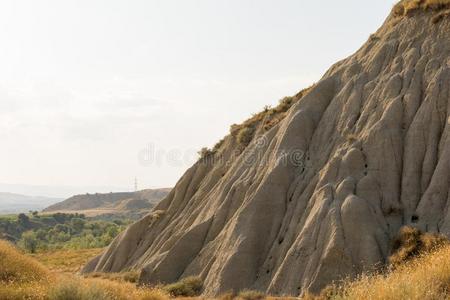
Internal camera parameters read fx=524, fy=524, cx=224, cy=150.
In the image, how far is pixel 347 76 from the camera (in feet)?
85.5

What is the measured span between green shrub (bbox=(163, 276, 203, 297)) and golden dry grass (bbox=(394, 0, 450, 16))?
1622 cm

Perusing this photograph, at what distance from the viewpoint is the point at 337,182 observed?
2119cm

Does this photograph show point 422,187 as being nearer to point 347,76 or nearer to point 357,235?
point 357,235

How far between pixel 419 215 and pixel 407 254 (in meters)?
2.07

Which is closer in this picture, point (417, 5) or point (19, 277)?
point (19, 277)

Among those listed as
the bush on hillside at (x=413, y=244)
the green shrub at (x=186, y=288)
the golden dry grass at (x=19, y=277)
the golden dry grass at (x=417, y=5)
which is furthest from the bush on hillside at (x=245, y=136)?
the golden dry grass at (x=19, y=277)

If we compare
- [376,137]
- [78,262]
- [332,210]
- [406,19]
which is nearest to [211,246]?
[332,210]

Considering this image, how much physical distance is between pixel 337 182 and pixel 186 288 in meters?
7.55

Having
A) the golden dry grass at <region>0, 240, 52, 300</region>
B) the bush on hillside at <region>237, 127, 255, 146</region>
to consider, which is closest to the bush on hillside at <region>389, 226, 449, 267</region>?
the golden dry grass at <region>0, 240, 52, 300</region>

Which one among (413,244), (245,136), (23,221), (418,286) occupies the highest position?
(245,136)

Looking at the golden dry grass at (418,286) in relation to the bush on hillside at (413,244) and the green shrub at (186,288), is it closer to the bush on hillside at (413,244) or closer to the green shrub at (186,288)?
the bush on hillside at (413,244)

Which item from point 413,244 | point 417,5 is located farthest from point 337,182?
point 417,5

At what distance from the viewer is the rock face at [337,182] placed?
1916cm

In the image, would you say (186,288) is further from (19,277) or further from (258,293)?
(19,277)
